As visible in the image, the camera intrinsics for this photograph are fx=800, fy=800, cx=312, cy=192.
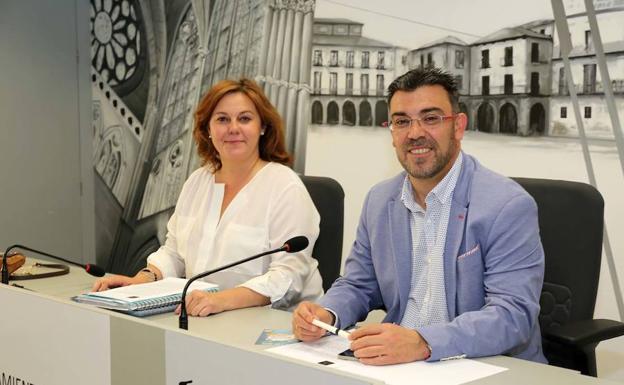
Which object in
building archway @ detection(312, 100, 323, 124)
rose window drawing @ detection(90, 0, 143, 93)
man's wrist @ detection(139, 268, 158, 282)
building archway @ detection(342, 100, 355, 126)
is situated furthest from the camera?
rose window drawing @ detection(90, 0, 143, 93)

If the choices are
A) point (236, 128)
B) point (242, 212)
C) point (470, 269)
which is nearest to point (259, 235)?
point (242, 212)

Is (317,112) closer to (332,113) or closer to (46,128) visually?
(332,113)

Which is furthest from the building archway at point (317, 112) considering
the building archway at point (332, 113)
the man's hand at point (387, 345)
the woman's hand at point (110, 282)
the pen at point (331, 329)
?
the man's hand at point (387, 345)

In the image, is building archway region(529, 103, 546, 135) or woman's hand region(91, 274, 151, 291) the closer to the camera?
woman's hand region(91, 274, 151, 291)

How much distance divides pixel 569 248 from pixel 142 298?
1.19 meters

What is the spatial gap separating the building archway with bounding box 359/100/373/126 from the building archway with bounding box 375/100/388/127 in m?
0.03

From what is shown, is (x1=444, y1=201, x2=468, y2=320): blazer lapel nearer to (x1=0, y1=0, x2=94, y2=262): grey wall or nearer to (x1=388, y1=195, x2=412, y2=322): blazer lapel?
(x1=388, y1=195, x2=412, y2=322): blazer lapel

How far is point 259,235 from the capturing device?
2592 mm

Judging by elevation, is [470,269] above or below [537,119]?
below

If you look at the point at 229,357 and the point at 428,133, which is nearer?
the point at 229,357

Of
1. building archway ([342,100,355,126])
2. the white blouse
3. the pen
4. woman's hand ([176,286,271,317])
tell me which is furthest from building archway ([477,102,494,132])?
the pen

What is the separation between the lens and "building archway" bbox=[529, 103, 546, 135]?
3107mm

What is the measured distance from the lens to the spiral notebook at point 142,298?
2.15m

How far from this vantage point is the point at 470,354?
1.77 metres
